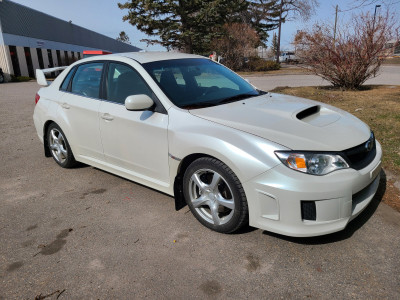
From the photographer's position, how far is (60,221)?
350cm

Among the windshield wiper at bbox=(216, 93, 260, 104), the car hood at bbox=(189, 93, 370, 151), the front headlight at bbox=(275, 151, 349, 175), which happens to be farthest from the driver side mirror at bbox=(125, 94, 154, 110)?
the front headlight at bbox=(275, 151, 349, 175)

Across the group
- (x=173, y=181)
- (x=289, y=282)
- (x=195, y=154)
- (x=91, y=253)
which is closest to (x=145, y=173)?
(x=173, y=181)

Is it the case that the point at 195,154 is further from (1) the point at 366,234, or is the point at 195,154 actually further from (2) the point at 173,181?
(1) the point at 366,234

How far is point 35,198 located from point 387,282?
382 centimetres

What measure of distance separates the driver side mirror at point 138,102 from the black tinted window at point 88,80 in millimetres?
1023

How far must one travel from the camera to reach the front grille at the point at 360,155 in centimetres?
278

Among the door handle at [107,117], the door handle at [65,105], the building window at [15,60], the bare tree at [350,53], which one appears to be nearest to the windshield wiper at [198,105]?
the door handle at [107,117]

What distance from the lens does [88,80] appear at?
4.39 metres

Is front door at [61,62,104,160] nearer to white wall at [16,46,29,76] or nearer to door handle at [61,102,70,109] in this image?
door handle at [61,102,70,109]

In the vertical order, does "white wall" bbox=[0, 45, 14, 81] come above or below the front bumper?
above

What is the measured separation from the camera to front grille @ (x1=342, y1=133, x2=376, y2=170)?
9.12 feet

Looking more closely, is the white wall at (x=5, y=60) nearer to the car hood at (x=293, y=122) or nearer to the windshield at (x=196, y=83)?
the windshield at (x=196, y=83)

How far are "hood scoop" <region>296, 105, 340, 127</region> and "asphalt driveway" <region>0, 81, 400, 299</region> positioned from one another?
103 centimetres

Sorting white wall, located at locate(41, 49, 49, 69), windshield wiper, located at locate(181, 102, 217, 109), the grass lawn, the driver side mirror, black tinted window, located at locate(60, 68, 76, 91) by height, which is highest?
white wall, located at locate(41, 49, 49, 69)
